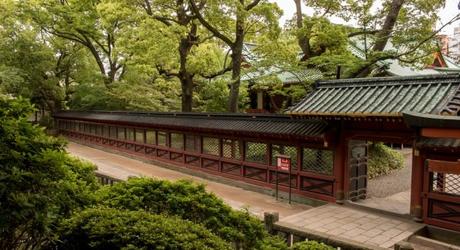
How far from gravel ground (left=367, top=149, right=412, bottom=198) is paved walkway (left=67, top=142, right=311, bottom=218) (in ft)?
12.3

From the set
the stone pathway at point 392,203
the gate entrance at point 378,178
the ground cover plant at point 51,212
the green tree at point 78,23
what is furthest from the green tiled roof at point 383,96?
the green tree at point 78,23

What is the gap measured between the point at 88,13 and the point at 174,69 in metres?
9.33

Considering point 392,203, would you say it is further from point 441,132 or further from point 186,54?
point 186,54

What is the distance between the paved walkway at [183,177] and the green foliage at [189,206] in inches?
34.7

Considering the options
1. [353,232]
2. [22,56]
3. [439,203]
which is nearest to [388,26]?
[439,203]

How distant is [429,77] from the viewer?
9914 mm

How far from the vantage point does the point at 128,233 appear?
12.3 feet

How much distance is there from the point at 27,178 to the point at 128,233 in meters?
1.15

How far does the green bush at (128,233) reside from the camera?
12.0 feet

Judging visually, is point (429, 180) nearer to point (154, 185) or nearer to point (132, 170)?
point (154, 185)

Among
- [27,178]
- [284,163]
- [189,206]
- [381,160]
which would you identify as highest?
[27,178]

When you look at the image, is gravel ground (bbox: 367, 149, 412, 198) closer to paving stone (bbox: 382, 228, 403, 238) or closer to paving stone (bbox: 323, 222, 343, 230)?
paving stone (bbox: 382, 228, 403, 238)

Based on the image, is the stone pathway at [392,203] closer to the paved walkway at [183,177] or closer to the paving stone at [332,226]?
the paved walkway at [183,177]

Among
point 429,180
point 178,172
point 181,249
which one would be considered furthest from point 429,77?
point 178,172
